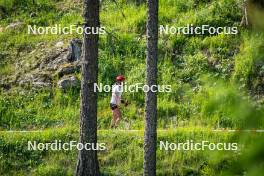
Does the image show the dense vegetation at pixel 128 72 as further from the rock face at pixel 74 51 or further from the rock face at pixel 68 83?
the rock face at pixel 74 51

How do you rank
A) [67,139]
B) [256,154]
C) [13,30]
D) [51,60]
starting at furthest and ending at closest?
[13,30]
[51,60]
[67,139]
[256,154]

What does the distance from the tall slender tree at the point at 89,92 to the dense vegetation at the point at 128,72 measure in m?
0.88

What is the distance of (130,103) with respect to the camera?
58.2ft

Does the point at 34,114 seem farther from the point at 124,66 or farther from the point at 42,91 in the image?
the point at 124,66

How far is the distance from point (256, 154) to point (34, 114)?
14968mm

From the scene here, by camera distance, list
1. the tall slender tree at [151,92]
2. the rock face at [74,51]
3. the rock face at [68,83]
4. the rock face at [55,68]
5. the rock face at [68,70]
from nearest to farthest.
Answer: the tall slender tree at [151,92]
the rock face at [68,83]
the rock face at [55,68]
the rock face at [68,70]
the rock face at [74,51]

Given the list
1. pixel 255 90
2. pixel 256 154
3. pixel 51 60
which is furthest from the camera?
pixel 51 60

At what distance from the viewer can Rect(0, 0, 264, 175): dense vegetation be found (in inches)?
569

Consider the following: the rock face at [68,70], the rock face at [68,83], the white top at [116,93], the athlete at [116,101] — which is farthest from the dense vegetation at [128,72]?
the white top at [116,93]

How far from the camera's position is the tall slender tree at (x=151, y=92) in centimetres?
1188

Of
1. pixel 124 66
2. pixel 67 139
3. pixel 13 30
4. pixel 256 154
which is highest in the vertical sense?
pixel 13 30

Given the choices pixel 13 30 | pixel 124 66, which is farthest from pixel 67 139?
pixel 13 30

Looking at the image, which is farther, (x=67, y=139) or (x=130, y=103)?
(x=130, y=103)

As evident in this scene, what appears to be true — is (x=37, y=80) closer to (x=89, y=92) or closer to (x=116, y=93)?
(x=116, y=93)
